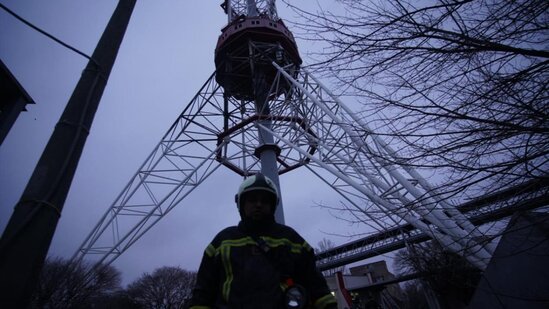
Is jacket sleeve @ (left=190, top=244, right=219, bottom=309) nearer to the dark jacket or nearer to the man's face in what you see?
the dark jacket

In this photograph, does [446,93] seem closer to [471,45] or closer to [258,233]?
[471,45]

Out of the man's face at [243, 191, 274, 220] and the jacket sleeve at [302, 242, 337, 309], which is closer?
the jacket sleeve at [302, 242, 337, 309]

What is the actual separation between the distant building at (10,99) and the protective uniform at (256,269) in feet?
7.95

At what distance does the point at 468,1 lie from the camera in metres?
2.62

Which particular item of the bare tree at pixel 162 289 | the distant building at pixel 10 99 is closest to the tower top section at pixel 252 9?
the distant building at pixel 10 99

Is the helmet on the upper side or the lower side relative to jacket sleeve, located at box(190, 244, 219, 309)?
upper

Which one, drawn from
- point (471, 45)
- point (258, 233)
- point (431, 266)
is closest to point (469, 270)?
point (431, 266)

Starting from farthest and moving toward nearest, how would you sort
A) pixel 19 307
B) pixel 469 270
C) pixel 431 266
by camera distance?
pixel 431 266, pixel 469 270, pixel 19 307

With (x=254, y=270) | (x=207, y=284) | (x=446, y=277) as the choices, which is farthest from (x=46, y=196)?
(x=446, y=277)

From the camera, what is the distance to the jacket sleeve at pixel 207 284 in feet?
6.65

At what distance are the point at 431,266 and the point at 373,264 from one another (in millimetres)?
38545

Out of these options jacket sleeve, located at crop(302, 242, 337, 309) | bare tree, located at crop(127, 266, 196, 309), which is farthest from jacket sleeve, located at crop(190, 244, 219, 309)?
bare tree, located at crop(127, 266, 196, 309)

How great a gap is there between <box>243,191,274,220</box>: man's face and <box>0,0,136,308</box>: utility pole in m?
1.31

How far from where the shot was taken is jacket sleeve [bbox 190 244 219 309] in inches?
79.8
